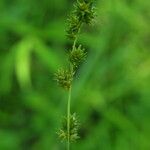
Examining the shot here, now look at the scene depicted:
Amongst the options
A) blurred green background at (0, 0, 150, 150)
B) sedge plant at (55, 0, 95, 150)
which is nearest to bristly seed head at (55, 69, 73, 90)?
sedge plant at (55, 0, 95, 150)

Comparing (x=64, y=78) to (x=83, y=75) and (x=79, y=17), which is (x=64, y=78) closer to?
(x=79, y=17)

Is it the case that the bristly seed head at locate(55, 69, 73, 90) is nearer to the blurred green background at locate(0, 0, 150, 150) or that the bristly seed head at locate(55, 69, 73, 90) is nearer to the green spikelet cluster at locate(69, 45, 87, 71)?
the green spikelet cluster at locate(69, 45, 87, 71)

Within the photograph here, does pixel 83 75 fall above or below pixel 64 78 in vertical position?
above

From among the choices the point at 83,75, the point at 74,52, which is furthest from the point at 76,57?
the point at 83,75

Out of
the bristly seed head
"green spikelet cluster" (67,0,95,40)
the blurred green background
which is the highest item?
the blurred green background

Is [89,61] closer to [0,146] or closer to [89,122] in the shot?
[89,122]

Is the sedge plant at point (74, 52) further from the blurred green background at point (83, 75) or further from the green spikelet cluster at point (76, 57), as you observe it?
the blurred green background at point (83, 75)

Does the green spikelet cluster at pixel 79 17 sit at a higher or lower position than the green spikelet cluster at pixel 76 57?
higher

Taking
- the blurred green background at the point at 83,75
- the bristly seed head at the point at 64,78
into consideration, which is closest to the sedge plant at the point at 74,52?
the bristly seed head at the point at 64,78
